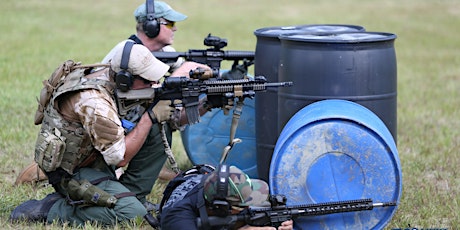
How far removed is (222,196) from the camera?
5.25m

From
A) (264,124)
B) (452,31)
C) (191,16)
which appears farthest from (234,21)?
(264,124)

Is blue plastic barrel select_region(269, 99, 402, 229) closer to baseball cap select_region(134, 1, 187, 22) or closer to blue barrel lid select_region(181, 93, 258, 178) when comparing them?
blue barrel lid select_region(181, 93, 258, 178)

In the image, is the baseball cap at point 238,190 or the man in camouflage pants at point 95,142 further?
the man in camouflage pants at point 95,142

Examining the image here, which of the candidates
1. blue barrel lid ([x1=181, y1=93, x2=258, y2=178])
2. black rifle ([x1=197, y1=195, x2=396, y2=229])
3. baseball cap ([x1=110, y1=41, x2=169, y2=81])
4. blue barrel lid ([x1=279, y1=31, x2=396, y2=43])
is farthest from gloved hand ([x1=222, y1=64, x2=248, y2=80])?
black rifle ([x1=197, y1=195, x2=396, y2=229])

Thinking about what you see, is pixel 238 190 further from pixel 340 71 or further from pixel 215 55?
pixel 215 55

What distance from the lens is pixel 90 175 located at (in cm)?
645

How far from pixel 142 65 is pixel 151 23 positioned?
126cm

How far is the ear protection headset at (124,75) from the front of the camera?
6066mm

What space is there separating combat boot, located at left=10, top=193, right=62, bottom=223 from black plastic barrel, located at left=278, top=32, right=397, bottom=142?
1.92m

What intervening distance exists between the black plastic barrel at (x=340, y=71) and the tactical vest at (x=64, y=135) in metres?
1.35

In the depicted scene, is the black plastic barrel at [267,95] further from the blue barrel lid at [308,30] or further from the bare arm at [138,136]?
the bare arm at [138,136]

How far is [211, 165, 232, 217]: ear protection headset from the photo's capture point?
205 inches

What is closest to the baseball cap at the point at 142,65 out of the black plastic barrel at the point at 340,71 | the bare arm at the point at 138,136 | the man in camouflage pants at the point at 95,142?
the man in camouflage pants at the point at 95,142

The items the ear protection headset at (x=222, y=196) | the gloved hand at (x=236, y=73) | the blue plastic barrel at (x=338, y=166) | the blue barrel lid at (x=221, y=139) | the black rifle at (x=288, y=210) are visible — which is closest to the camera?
the ear protection headset at (x=222, y=196)
